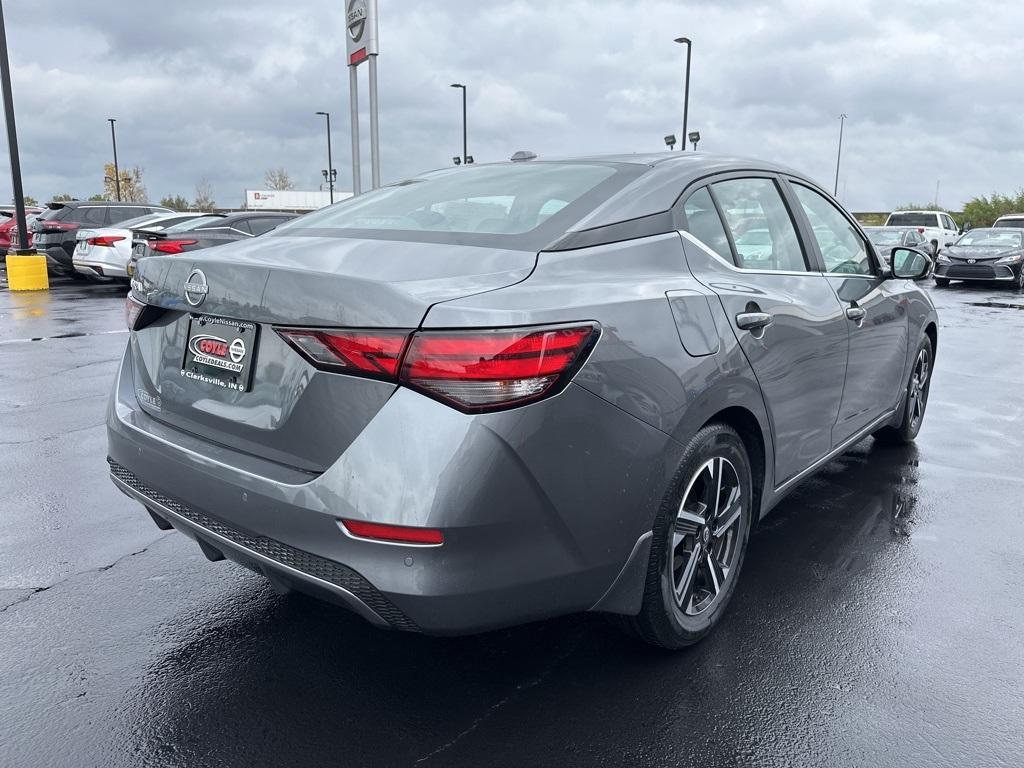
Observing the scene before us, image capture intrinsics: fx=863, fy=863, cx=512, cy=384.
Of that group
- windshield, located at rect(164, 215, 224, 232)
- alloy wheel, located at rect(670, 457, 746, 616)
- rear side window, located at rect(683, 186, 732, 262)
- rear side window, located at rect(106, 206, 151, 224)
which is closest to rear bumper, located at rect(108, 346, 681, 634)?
alloy wheel, located at rect(670, 457, 746, 616)

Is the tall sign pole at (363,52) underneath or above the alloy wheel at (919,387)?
above

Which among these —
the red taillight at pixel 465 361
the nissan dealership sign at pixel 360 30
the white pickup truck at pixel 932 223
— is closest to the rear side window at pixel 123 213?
the nissan dealership sign at pixel 360 30

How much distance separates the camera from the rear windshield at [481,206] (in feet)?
8.80

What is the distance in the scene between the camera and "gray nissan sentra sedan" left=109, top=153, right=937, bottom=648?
2.11 m

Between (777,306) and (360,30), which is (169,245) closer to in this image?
(360,30)

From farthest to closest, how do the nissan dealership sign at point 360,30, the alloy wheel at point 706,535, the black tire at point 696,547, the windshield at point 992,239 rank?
the windshield at point 992,239 < the nissan dealership sign at point 360,30 < the alloy wheel at point 706,535 < the black tire at point 696,547

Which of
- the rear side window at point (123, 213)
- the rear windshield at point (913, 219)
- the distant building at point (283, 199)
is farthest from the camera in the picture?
the distant building at point (283, 199)

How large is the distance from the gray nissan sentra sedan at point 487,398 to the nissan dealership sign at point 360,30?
33.5 ft

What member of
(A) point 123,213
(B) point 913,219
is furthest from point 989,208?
(A) point 123,213

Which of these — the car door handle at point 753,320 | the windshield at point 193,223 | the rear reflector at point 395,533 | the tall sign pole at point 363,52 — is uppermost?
the tall sign pole at point 363,52

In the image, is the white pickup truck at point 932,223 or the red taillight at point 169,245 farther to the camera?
the white pickup truck at point 932,223

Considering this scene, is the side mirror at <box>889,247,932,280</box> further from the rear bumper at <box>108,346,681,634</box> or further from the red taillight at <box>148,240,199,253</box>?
the red taillight at <box>148,240,199,253</box>

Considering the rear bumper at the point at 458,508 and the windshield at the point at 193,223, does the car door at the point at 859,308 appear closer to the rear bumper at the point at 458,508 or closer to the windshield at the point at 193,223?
the rear bumper at the point at 458,508

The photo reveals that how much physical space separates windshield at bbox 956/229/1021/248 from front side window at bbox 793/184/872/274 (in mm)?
19250
